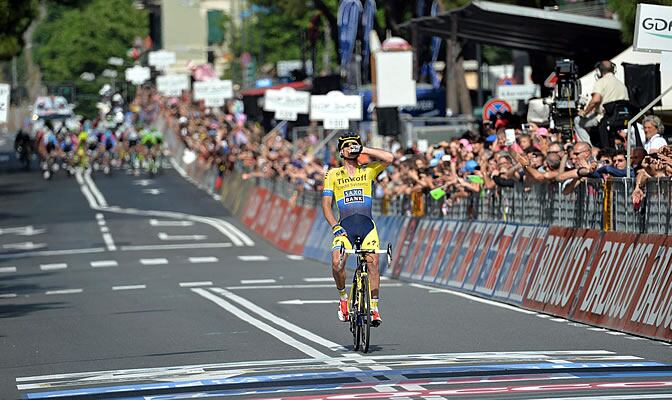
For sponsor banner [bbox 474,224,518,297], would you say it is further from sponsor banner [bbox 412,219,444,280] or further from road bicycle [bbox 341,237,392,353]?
road bicycle [bbox 341,237,392,353]

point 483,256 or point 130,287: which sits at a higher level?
point 483,256

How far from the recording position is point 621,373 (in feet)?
41.8

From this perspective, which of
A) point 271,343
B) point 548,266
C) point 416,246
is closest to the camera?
point 271,343

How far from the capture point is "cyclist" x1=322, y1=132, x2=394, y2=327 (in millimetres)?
15359

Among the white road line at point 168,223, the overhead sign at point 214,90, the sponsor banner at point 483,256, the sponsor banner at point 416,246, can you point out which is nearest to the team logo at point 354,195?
the sponsor banner at point 483,256

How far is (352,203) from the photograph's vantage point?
15.5m

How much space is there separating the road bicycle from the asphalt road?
0.22 m

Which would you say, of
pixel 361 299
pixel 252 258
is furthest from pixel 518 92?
pixel 361 299

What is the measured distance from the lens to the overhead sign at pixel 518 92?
1388 inches

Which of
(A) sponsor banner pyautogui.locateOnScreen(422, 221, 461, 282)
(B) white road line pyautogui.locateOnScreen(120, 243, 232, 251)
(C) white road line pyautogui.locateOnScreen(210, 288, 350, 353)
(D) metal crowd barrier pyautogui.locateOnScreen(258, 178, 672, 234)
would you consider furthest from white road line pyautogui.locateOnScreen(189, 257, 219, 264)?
(A) sponsor banner pyautogui.locateOnScreen(422, 221, 461, 282)

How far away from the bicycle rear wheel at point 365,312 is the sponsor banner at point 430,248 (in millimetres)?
Result: 10238

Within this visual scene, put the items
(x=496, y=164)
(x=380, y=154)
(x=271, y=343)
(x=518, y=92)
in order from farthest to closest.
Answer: (x=518, y=92) < (x=496, y=164) < (x=271, y=343) < (x=380, y=154)

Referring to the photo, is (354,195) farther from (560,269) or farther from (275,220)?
(275,220)

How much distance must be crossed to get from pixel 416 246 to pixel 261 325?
8.76 meters
